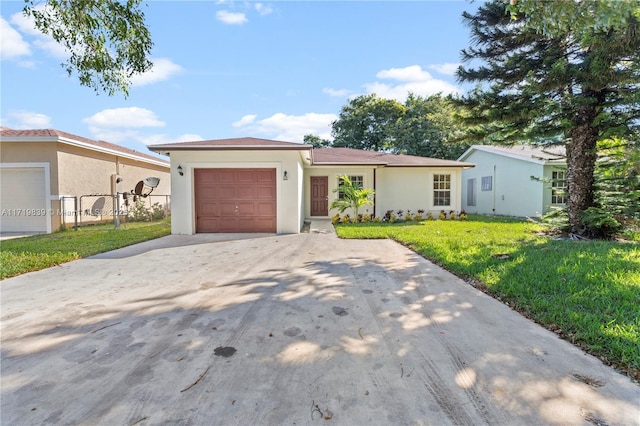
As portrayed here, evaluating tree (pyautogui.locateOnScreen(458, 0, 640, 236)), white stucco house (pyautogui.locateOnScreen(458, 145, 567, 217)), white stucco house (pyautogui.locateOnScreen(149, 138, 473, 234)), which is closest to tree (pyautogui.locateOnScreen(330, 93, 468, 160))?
white stucco house (pyautogui.locateOnScreen(458, 145, 567, 217))

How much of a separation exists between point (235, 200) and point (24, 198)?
817 centimetres

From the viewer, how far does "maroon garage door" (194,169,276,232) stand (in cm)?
1012

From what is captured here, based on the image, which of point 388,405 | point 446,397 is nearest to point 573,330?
point 446,397

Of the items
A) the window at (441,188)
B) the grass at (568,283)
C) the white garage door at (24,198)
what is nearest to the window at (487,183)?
the window at (441,188)

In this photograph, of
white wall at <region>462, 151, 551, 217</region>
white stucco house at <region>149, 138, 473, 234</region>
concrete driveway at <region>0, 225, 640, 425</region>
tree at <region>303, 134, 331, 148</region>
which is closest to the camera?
concrete driveway at <region>0, 225, 640, 425</region>

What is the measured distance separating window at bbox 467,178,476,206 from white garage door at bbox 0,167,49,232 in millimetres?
20256

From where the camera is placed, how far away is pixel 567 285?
12.8 feet

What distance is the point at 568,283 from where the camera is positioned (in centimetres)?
396

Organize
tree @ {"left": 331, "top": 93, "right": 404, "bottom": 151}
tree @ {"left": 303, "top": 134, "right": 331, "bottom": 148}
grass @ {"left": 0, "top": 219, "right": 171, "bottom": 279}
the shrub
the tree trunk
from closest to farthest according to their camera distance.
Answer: grass @ {"left": 0, "top": 219, "right": 171, "bottom": 279}, the tree trunk, the shrub, tree @ {"left": 331, "top": 93, "right": 404, "bottom": 151}, tree @ {"left": 303, "top": 134, "right": 331, "bottom": 148}

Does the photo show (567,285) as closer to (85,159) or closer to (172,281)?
(172,281)

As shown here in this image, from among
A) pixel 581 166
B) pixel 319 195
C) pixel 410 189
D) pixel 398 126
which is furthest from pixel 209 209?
pixel 398 126

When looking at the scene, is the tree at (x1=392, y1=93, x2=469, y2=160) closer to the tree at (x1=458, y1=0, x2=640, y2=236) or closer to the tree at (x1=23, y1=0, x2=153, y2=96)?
the tree at (x1=458, y1=0, x2=640, y2=236)

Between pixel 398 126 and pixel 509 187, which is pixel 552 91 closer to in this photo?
pixel 509 187

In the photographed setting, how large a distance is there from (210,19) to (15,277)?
22.0ft
